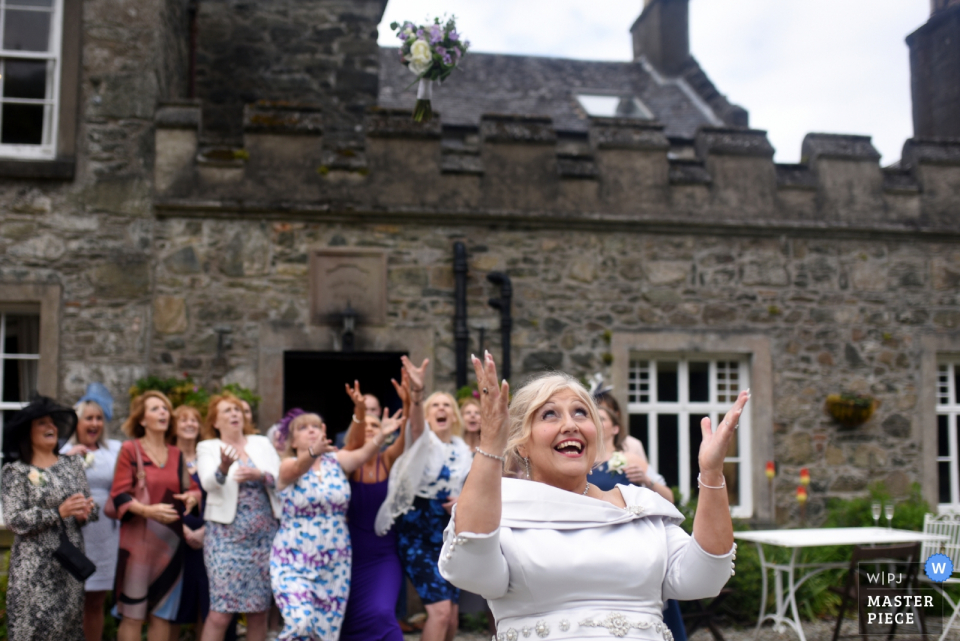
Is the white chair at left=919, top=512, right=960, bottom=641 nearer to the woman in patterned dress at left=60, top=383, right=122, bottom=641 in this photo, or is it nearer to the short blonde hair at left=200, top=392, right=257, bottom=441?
the short blonde hair at left=200, top=392, right=257, bottom=441

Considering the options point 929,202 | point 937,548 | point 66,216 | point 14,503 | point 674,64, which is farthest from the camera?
point 674,64

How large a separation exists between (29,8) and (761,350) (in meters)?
7.31

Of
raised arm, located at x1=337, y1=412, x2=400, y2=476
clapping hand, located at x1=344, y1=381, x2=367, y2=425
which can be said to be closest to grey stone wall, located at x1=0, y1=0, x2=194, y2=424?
raised arm, located at x1=337, y1=412, x2=400, y2=476

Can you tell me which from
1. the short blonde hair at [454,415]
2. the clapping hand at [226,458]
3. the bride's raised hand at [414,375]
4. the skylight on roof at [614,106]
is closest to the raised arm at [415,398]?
the bride's raised hand at [414,375]

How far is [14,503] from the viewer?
495 cm

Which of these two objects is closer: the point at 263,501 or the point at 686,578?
the point at 686,578

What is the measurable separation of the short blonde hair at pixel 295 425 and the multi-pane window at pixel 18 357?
11.1ft

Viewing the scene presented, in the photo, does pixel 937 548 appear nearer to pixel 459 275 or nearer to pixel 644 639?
pixel 459 275

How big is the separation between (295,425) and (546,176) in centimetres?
396

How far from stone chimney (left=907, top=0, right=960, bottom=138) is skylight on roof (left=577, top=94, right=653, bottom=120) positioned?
3.62 m

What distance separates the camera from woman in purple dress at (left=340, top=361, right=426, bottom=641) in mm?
4891

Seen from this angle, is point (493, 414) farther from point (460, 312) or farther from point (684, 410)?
point (684, 410)

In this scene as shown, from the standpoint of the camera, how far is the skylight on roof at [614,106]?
1310 cm

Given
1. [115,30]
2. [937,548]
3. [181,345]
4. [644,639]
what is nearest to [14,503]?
[181,345]
